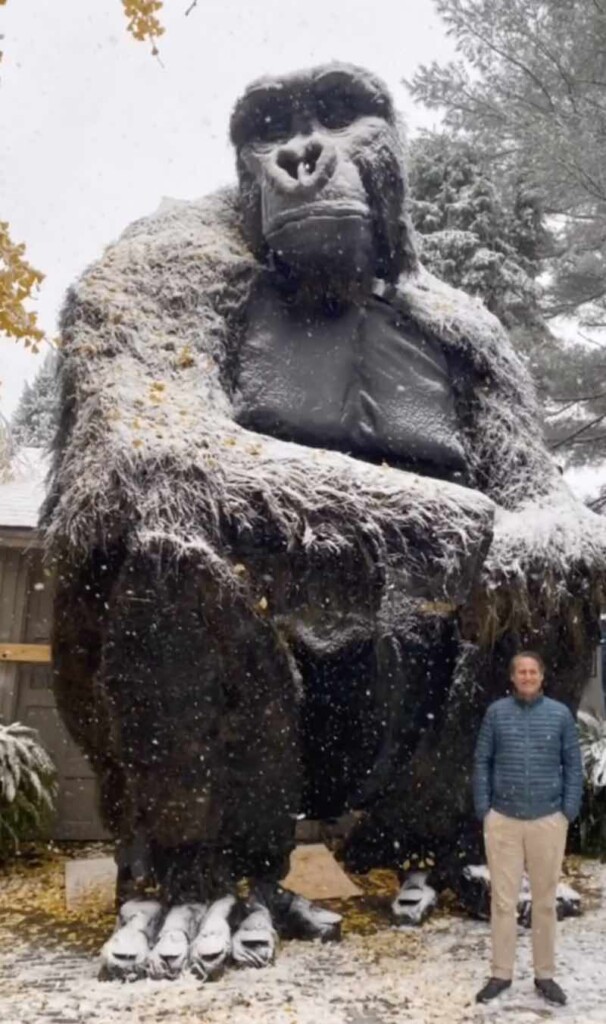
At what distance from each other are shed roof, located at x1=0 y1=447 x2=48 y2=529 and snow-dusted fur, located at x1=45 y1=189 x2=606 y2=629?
152 cm

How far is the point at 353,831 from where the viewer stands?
3797mm

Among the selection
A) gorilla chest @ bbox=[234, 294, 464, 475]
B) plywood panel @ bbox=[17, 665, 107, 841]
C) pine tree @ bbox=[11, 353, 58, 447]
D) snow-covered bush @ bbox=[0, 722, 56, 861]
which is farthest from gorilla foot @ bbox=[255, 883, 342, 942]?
pine tree @ bbox=[11, 353, 58, 447]

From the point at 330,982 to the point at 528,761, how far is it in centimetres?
76

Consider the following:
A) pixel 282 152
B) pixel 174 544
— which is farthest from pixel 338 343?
pixel 174 544

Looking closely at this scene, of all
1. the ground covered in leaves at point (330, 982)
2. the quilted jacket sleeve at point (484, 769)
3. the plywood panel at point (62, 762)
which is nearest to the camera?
the ground covered in leaves at point (330, 982)

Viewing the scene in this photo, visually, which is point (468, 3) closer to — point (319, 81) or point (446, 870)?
point (319, 81)

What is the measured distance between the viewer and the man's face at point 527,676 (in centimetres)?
285

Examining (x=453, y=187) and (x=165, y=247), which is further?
(x=453, y=187)

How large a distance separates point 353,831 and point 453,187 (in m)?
9.04

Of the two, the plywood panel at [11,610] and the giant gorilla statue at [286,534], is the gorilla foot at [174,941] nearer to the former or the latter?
the giant gorilla statue at [286,534]

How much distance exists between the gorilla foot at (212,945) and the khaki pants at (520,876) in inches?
26.7

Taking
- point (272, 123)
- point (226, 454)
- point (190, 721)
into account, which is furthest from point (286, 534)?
point (272, 123)

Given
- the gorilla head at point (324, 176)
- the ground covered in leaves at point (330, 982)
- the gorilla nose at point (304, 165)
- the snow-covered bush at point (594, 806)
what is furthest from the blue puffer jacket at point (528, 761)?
the snow-covered bush at point (594, 806)

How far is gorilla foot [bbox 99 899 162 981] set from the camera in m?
2.63
